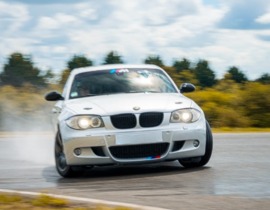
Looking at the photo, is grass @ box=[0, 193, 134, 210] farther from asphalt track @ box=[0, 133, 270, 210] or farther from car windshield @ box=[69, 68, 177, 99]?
car windshield @ box=[69, 68, 177, 99]

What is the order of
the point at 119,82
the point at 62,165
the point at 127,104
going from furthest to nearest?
1. the point at 119,82
2. the point at 62,165
3. the point at 127,104

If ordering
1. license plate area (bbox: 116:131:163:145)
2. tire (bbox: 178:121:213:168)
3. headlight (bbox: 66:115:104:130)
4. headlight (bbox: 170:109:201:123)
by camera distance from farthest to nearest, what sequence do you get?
tire (bbox: 178:121:213:168), headlight (bbox: 170:109:201:123), headlight (bbox: 66:115:104:130), license plate area (bbox: 116:131:163:145)

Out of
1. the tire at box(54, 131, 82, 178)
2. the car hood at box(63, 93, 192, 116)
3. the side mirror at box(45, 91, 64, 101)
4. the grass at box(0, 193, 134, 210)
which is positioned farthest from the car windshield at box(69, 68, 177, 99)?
the grass at box(0, 193, 134, 210)

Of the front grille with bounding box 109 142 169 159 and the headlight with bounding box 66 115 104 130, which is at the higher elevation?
the headlight with bounding box 66 115 104 130

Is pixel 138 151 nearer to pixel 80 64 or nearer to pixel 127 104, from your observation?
pixel 127 104

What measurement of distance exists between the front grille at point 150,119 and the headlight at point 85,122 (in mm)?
533

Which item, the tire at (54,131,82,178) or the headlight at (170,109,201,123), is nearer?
the headlight at (170,109,201,123)

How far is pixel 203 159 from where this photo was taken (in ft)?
36.3

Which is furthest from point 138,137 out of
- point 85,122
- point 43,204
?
point 43,204

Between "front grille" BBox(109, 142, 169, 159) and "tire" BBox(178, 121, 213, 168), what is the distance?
1.90ft

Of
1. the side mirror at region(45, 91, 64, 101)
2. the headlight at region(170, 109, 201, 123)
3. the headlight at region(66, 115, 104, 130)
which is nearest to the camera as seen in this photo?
the headlight at region(66, 115, 104, 130)

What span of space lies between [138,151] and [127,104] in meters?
0.65

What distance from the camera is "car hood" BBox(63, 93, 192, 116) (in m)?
10.4

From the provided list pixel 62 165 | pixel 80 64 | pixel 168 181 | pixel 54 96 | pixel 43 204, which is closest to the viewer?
pixel 43 204
